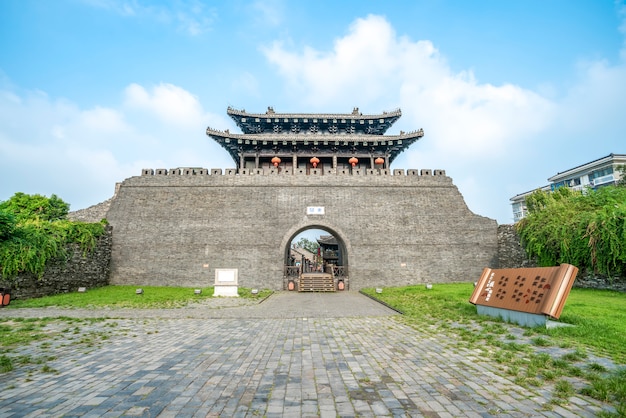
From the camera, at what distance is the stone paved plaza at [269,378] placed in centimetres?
279

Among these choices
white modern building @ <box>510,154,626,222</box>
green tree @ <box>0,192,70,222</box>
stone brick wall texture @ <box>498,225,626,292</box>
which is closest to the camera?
stone brick wall texture @ <box>498,225,626,292</box>

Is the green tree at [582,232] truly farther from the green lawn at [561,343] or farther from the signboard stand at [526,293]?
the signboard stand at [526,293]

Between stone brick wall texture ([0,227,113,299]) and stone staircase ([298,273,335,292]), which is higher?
stone brick wall texture ([0,227,113,299])

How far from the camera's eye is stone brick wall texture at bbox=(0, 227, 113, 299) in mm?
11359

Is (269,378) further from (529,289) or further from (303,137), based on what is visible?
(303,137)

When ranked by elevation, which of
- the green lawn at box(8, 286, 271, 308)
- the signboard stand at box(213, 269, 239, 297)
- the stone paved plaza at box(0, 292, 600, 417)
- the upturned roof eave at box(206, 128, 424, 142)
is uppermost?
the upturned roof eave at box(206, 128, 424, 142)

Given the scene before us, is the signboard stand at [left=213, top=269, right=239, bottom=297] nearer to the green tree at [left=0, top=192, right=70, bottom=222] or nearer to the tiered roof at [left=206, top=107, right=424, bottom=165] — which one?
the tiered roof at [left=206, top=107, right=424, bottom=165]

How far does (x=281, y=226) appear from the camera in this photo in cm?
1753

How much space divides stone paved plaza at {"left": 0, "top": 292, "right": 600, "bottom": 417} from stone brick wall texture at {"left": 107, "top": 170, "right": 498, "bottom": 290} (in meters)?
10.6

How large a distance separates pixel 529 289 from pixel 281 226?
1283 centimetres

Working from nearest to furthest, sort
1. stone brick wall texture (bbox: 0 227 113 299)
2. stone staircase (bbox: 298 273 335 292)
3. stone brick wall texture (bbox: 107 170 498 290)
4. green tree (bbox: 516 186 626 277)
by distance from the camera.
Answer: green tree (bbox: 516 186 626 277)
stone brick wall texture (bbox: 0 227 113 299)
stone staircase (bbox: 298 273 335 292)
stone brick wall texture (bbox: 107 170 498 290)

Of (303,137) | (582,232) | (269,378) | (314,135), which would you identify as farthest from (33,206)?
(582,232)

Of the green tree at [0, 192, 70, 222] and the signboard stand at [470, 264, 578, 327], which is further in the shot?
the green tree at [0, 192, 70, 222]

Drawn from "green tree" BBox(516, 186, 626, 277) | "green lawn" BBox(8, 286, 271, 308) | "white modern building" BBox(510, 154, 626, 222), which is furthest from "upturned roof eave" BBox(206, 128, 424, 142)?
"white modern building" BBox(510, 154, 626, 222)
